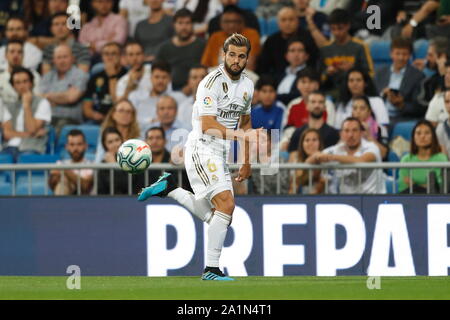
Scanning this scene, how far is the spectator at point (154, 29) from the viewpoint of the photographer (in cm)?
1847

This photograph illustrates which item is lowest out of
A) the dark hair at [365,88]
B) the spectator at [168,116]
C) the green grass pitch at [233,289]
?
the green grass pitch at [233,289]

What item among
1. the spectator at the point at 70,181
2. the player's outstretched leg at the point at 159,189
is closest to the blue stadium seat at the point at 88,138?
→ the spectator at the point at 70,181

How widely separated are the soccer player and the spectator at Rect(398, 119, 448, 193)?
327 cm

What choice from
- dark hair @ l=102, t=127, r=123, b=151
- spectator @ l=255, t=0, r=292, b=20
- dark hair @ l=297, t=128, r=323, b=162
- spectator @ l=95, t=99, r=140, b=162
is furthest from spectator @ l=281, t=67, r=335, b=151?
spectator @ l=255, t=0, r=292, b=20

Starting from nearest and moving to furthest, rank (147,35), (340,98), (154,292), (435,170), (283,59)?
(154,292), (435,170), (340,98), (283,59), (147,35)

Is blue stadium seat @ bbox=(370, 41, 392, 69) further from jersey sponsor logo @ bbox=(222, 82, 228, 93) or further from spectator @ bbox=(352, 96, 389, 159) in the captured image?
jersey sponsor logo @ bbox=(222, 82, 228, 93)

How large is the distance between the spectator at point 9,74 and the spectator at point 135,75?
4.81 ft

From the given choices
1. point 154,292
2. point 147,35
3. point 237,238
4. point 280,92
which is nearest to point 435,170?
point 237,238

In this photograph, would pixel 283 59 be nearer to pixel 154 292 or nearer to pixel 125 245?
pixel 125 245

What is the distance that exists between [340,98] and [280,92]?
112 cm

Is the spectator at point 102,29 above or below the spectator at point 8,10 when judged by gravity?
below

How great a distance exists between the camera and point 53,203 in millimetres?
14281

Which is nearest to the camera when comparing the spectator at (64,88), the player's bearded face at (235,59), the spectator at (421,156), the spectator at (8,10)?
the player's bearded face at (235,59)

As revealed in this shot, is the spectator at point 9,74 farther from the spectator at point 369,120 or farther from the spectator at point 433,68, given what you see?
the spectator at point 433,68
